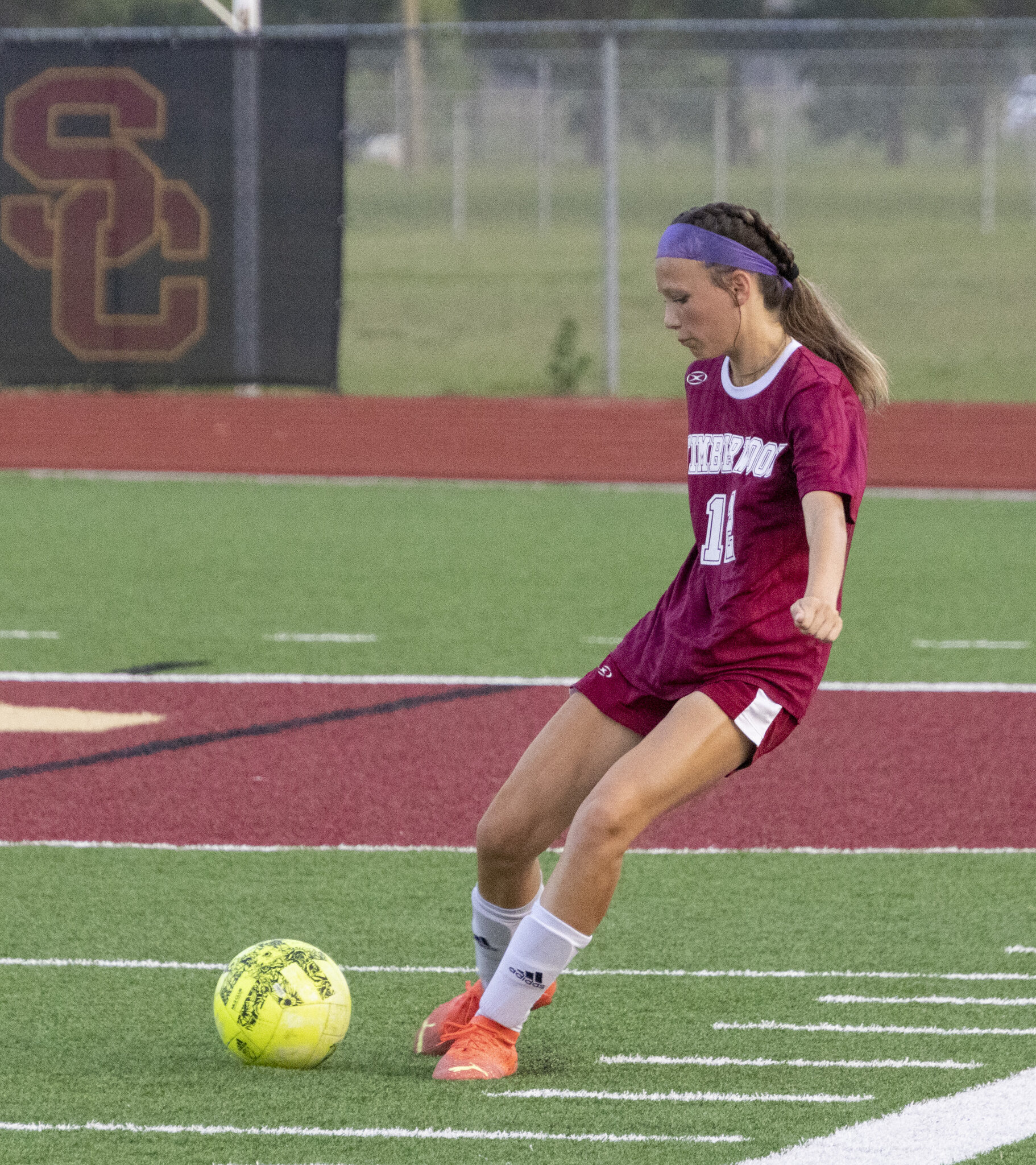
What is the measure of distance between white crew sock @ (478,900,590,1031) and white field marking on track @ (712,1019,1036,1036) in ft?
1.97

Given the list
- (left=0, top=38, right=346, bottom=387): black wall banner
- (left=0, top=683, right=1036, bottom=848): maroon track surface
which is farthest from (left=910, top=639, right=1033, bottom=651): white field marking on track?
(left=0, top=38, right=346, bottom=387): black wall banner

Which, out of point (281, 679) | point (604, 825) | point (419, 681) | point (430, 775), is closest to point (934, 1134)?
point (604, 825)

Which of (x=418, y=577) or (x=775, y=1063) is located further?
(x=418, y=577)

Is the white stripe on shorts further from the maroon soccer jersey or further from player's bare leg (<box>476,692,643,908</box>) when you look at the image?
player's bare leg (<box>476,692,643,908</box>)

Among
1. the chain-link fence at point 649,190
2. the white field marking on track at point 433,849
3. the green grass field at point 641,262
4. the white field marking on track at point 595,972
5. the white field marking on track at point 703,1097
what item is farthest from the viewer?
the green grass field at point 641,262

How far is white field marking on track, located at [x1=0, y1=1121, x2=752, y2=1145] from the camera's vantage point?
4117 mm

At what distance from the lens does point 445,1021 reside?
15.3ft

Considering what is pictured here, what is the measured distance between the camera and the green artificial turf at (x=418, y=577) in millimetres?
10312

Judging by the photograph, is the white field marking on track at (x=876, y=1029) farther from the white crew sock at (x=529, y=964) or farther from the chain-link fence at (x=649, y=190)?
the chain-link fence at (x=649, y=190)

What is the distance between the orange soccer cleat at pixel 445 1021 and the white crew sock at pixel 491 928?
6 centimetres

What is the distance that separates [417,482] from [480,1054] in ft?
46.2

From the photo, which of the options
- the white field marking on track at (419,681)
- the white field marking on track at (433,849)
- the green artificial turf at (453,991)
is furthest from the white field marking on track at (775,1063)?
the white field marking on track at (419,681)

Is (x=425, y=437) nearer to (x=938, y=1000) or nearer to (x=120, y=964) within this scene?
(x=120, y=964)

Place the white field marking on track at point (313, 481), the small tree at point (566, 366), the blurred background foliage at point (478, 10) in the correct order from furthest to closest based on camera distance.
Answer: the blurred background foliage at point (478, 10), the small tree at point (566, 366), the white field marking on track at point (313, 481)
